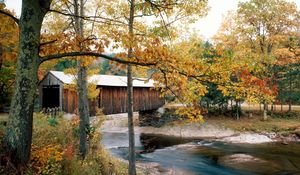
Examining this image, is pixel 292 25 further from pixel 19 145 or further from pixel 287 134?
pixel 19 145

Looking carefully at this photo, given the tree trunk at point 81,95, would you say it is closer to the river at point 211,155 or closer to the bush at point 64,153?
the bush at point 64,153

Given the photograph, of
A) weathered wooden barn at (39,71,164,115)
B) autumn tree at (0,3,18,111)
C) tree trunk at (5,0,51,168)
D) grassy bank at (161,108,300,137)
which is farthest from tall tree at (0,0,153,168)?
grassy bank at (161,108,300,137)

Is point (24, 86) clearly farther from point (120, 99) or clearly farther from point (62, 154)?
point (120, 99)

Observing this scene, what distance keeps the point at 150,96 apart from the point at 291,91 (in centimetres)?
1739

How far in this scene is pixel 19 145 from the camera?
→ 190 inches

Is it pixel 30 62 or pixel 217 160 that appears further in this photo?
pixel 217 160

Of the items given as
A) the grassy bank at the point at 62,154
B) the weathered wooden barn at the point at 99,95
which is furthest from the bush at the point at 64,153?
the weathered wooden barn at the point at 99,95

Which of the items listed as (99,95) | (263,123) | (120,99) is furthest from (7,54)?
(263,123)

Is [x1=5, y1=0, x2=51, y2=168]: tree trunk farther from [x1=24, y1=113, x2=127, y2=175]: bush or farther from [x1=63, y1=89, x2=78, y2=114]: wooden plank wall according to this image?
[x1=63, y1=89, x2=78, y2=114]: wooden plank wall

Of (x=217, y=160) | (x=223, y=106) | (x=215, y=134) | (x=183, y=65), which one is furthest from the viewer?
(x=223, y=106)

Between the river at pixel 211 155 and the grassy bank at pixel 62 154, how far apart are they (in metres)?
4.89

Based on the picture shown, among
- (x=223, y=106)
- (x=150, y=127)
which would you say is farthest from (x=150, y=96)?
(x=223, y=106)

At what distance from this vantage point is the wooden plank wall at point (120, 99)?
26075 mm

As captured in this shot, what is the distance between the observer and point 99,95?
25.5 m
